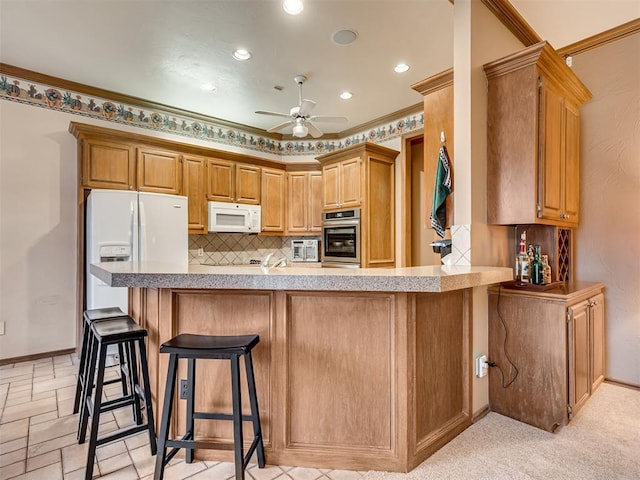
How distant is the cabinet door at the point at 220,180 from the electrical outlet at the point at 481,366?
359 centimetres

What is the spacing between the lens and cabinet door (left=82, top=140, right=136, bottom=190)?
352 centimetres

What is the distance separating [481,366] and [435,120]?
1820 millimetres

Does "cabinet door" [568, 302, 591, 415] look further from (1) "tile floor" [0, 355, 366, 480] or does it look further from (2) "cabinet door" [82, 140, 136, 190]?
(2) "cabinet door" [82, 140, 136, 190]

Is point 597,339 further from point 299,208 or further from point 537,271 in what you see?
point 299,208

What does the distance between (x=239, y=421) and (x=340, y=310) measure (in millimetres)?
697

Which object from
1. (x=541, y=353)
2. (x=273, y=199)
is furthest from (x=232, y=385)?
(x=273, y=199)

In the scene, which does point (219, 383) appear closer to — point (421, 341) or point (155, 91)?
point (421, 341)

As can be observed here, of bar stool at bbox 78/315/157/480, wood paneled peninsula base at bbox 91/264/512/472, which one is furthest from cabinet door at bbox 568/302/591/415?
bar stool at bbox 78/315/157/480

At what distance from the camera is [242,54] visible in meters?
3.18

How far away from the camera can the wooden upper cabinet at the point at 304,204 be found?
5.23m

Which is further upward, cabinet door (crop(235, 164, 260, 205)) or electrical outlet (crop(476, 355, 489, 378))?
cabinet door (crop(235, 164, 260, 205))

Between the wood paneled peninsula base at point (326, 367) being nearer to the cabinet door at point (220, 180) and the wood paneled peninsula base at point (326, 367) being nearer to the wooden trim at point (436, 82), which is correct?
the wooden trim at point (436, 82)

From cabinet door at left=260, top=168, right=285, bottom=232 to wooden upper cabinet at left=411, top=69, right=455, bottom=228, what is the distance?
9.37ft

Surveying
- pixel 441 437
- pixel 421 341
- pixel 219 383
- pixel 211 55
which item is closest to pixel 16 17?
pixel 211 55
